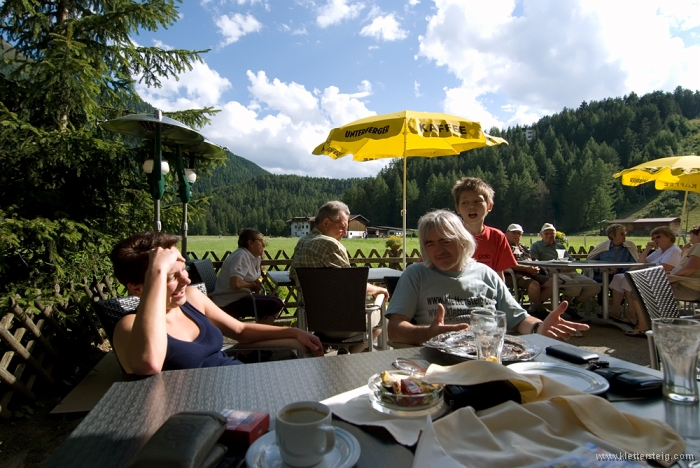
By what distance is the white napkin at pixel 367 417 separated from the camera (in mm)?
789

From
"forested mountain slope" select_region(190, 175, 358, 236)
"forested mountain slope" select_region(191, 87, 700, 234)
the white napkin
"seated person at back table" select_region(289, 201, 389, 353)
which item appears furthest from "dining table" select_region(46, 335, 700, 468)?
"forested mountain slope" select_region(191, 87, 700, 234)

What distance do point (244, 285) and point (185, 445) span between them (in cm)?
360

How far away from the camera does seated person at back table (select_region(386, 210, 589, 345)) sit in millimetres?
1959

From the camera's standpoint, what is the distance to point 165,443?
25.0 inches

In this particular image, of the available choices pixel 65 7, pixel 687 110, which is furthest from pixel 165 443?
pixel 687 110

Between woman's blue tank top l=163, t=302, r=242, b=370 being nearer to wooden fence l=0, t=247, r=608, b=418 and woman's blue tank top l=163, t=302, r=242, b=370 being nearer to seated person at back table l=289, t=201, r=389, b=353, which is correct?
seated person at back table l=289, t=201, r=389, b=353

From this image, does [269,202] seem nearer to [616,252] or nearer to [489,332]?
[616,252]

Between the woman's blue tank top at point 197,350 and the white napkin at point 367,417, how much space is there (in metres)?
0.71

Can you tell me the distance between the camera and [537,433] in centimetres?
74

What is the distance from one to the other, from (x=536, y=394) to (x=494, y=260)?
2.28 m

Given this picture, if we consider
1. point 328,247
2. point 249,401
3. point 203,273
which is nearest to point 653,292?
point 328,247

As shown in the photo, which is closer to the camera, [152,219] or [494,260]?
[494,260]

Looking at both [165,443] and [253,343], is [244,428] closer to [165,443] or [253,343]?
[165,443]

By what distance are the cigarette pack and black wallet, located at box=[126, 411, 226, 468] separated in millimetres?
35
